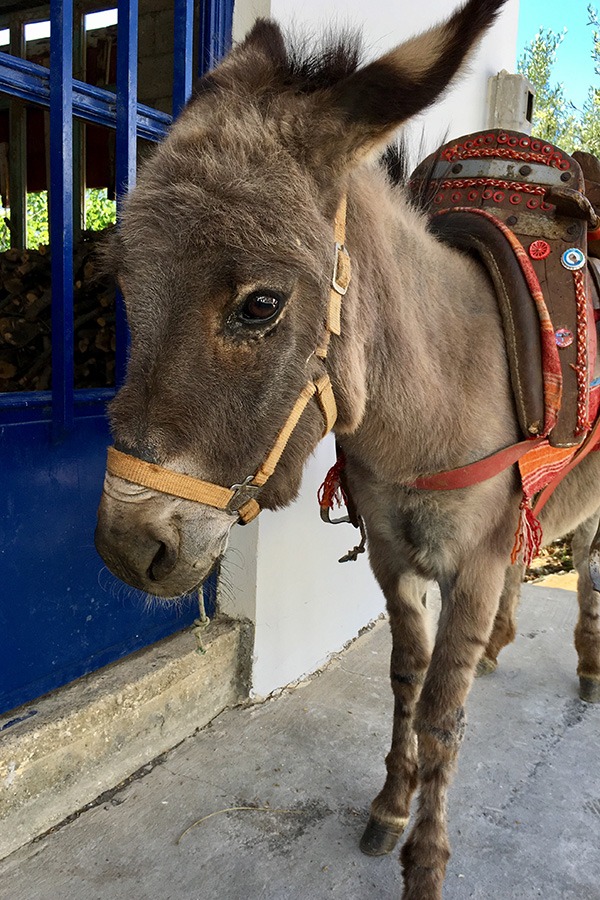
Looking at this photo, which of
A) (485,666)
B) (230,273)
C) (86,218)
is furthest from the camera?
(86,218)

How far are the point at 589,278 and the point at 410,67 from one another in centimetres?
114

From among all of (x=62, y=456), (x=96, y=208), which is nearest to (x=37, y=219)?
(x=96, y=208)

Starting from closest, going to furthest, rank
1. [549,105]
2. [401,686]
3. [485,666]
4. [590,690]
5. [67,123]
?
[67,123] → [401,686] → [590,690] → [485,666] → [549,105]

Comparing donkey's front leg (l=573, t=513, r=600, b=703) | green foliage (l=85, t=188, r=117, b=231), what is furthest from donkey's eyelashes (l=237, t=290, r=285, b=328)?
green foliage (l=85, t=188, r=117, b=231)

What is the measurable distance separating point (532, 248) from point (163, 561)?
1.37 metres

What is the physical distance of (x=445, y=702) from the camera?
1843 millimetres

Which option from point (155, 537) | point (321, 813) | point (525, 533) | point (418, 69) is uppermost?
point (418, 69)

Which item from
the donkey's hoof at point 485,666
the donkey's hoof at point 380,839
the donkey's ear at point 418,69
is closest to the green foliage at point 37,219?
the donkey's hoof at point 485,666

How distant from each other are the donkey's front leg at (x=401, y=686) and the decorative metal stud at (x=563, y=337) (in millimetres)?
809

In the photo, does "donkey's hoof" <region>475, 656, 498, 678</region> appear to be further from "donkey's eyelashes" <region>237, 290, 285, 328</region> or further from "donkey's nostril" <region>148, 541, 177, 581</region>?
"donkey's eyelashes" <region>237, 290, 285, 328</region>

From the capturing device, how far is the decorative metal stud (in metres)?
1.85

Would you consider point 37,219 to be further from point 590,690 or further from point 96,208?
point 590,690

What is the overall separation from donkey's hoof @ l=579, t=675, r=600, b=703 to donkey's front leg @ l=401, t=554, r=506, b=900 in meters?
1.55

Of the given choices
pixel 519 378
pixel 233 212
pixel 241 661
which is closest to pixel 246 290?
pixel 233 212
